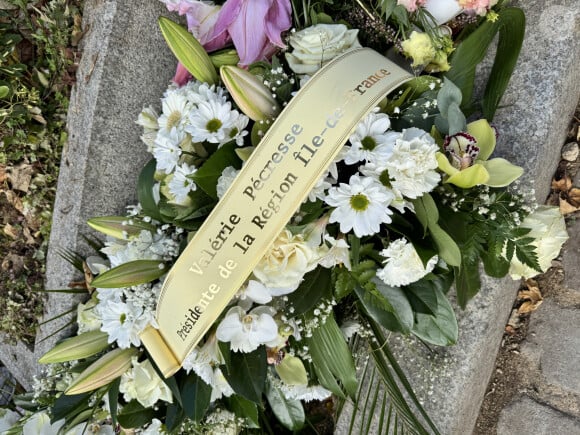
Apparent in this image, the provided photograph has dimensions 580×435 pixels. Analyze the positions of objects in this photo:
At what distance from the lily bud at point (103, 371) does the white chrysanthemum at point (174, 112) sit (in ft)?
2.01

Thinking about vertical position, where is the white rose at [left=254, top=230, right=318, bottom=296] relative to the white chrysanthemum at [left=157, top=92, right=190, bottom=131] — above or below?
below

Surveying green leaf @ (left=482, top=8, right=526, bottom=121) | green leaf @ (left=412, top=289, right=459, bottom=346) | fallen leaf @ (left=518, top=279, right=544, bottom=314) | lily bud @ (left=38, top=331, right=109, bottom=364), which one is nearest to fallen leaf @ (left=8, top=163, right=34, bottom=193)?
lily bud @ (left=38, top=331, right=109, bottom=364)

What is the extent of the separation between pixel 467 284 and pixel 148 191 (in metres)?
0.87

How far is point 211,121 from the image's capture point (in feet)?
3.70

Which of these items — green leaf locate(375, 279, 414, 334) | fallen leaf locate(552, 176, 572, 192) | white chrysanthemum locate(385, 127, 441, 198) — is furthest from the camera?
fallen leaf locate(552, 176, 572, 192)

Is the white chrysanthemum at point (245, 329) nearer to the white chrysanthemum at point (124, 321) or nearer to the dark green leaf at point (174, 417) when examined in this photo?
the white chrysanthemum at point (124, 321)

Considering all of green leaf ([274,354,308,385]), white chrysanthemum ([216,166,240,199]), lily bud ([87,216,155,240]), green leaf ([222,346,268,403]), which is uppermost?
white chrysanthemum ([216,166,240,199])

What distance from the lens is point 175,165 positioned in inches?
46.5

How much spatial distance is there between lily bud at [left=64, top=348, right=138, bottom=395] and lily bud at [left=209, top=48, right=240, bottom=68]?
78 centimetres

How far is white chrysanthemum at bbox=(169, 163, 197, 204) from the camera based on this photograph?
114cm

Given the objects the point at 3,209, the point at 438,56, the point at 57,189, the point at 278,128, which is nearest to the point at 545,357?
the point at 438,56

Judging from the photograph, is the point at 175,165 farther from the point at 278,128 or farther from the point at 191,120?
the point at 278,128

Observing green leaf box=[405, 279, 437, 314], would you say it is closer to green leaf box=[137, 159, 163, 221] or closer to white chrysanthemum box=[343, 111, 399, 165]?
white chrysanthemum box=[343, 111, 399, 165]

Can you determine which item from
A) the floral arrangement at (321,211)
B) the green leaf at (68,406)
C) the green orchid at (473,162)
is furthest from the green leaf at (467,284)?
the green leaf at (68,406)
